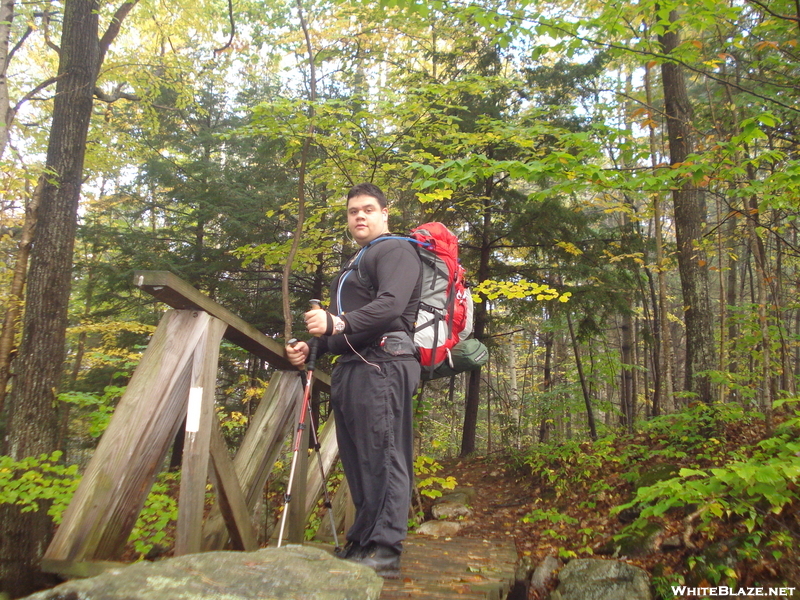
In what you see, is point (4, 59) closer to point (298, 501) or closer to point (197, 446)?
point (298, 501)

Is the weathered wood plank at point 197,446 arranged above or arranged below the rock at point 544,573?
above

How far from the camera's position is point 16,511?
521 cm

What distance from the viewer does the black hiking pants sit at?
2615mm

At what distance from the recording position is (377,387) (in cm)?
268

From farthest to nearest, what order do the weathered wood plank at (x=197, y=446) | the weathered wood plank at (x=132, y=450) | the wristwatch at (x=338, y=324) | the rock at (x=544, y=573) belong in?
the rock at (x=544, y=573)
the wristwatch at (x=338, y=324)
the weathered wood plank at (x=197, y=446)
the weathered wood plank at (x=132, y=450)

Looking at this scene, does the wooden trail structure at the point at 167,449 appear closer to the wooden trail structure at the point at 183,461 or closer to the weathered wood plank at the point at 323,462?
the wooden trail structure at the point at 183,461

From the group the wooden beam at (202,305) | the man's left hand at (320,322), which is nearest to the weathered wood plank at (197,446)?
the wooden beam at (202,305)

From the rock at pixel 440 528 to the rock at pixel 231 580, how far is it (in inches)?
210

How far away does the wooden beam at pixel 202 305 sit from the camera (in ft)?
6.76

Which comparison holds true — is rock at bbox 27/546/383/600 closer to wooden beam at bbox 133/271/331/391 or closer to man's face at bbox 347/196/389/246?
wooden beam at bbox 133/271/331/391

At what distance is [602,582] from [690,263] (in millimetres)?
4761

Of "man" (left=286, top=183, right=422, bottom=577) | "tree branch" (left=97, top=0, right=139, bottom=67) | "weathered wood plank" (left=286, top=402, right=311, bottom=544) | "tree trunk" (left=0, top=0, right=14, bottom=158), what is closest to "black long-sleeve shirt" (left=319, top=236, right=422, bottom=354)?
"man" (left=286, top=183, right=422, bottom=577)

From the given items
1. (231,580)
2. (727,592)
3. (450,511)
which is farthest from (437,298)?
(450,511)

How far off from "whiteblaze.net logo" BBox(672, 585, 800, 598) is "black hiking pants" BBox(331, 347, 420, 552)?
2449 millimetres
